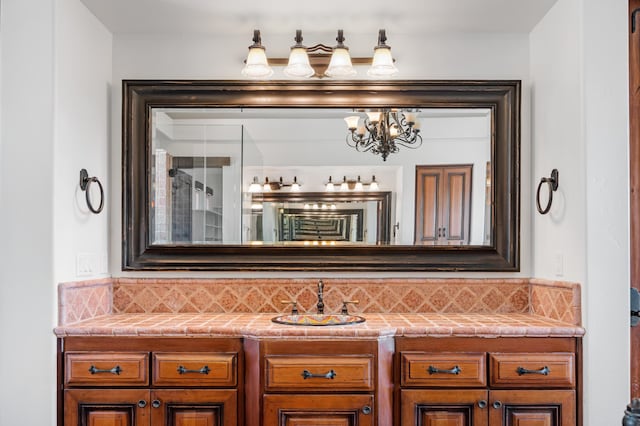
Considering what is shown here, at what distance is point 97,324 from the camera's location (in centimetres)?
258

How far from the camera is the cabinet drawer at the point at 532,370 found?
96.3 inches

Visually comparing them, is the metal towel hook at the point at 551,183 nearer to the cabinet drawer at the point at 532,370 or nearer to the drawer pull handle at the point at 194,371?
the cabinet drawer at the point at 532,370

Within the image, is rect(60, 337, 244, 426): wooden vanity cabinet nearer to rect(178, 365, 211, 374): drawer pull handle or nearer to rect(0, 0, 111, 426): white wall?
rect(178, 365, 211, 374): drawer pull handle

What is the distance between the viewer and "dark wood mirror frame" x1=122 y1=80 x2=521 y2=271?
297 centimetres

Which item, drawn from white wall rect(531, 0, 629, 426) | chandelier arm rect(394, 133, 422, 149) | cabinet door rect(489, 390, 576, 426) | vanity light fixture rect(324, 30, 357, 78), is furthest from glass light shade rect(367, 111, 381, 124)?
cabinet door rect(489, 390, 576, 426)

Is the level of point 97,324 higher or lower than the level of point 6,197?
lower

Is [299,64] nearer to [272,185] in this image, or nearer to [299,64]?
[299,64]

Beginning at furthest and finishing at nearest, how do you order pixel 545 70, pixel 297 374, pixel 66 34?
pixel 545 70 → pixel 66 34 → pixel 297 374

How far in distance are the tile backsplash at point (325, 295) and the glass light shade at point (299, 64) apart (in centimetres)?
100

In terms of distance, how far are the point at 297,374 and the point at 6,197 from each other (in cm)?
Answer: 138

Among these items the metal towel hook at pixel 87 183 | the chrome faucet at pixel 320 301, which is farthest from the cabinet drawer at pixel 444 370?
the metal towel hook at pixel 87 183

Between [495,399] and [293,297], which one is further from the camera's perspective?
[293,297]

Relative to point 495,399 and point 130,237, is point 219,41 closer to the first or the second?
point 130,237

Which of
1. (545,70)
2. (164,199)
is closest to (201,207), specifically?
(164,199)
